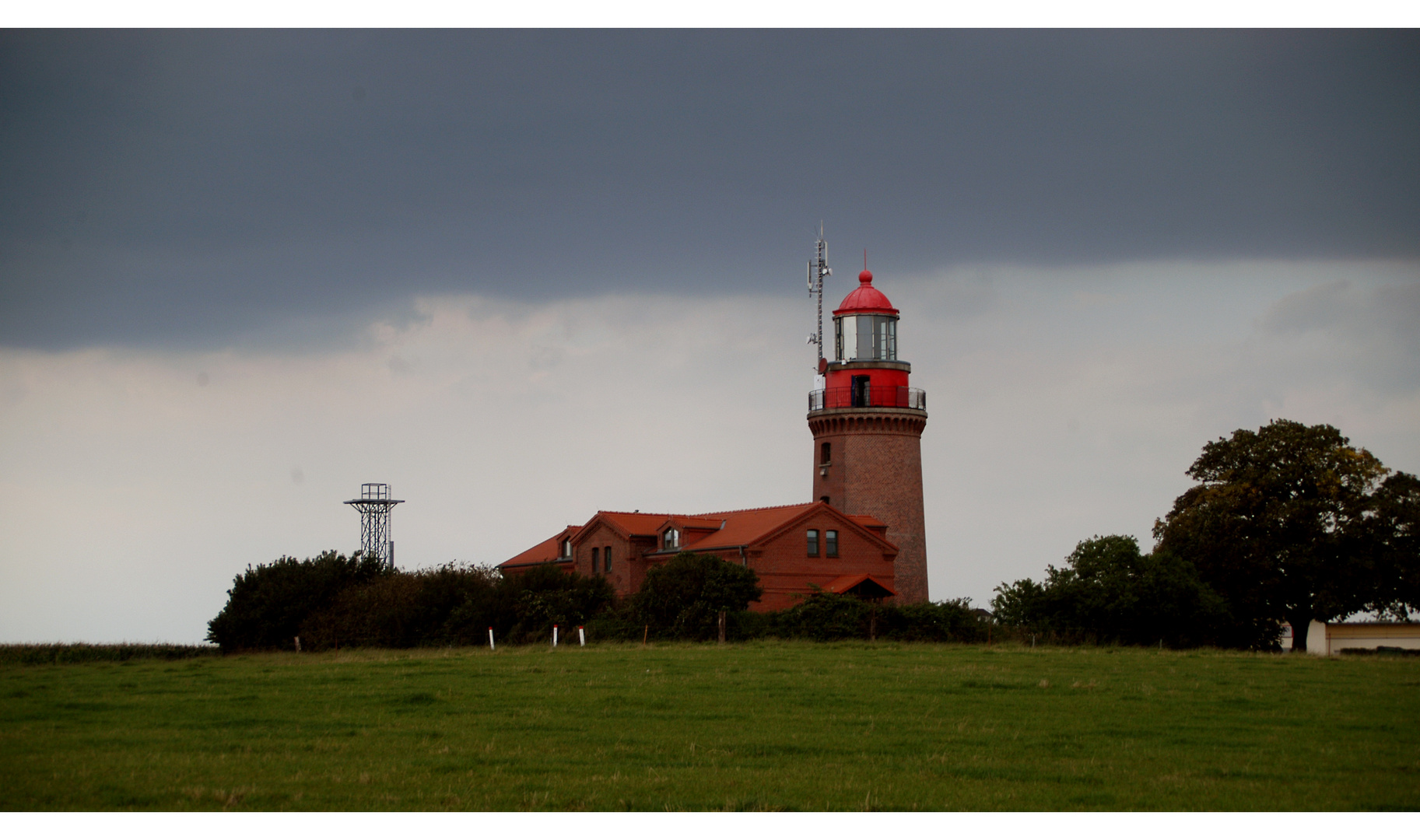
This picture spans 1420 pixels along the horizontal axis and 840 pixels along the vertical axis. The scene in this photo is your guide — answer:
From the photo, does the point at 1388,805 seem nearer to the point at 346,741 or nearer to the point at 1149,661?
the point at 346,741

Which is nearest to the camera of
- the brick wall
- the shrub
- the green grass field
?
the green grass field

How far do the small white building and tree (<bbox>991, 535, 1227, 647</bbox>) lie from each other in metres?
9.24

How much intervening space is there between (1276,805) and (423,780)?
335 inches

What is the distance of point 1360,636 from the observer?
2083 inches

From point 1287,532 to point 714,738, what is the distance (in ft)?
125

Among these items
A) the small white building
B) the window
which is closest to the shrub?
the window

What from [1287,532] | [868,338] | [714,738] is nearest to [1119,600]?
[1287,532]

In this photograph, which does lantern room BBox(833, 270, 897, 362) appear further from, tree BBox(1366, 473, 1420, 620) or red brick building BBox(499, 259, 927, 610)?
tree BBox(1366, 473, 1420, 620)

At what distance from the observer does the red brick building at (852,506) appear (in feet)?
176

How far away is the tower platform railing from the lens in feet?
183

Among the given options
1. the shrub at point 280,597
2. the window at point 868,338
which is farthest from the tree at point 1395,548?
the shrub at point 280,597

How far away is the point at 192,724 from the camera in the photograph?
60.0 feet

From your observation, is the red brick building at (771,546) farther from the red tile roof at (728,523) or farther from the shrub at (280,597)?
the shrub at (280,597)

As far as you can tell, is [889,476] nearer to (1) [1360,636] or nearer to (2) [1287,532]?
(2) [1287,532]
